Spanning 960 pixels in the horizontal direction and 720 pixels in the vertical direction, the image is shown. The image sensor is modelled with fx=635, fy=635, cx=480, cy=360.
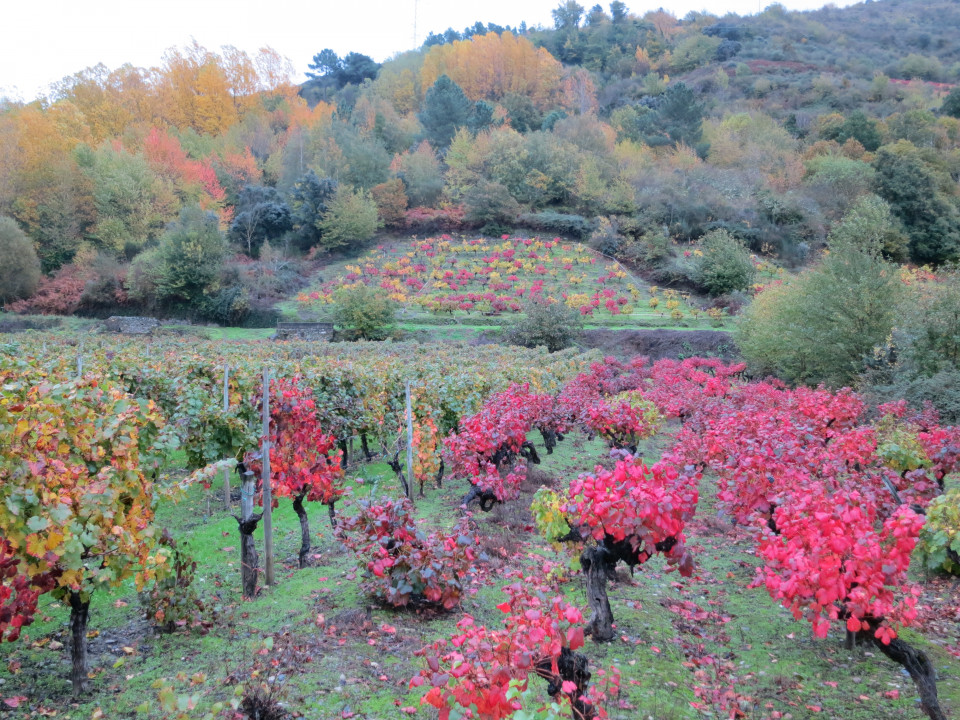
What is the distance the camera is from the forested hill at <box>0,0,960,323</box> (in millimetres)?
42531

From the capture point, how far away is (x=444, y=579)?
245 inches

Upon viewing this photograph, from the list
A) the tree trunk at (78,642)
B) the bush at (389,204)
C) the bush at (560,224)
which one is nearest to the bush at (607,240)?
the bush at (560,224)

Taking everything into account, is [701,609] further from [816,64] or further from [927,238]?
[816,64]

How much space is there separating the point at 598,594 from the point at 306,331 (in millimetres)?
28952

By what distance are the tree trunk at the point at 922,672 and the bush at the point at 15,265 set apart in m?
46.6

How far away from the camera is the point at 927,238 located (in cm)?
5238

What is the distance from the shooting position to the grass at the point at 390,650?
4.67 metres

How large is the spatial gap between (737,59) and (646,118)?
53171 mm

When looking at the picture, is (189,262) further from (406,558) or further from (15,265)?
(406,558)

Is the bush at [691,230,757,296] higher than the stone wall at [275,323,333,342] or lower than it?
higher

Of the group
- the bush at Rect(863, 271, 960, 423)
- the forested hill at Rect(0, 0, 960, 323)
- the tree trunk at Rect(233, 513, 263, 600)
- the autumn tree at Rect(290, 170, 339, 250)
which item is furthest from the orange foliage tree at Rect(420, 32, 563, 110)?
the tree trunk at Rect(233, 513, 263, 600)

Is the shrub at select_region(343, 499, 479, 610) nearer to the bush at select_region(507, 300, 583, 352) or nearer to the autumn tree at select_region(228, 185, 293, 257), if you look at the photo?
the bush at select_region(507, 300, 583, 352)

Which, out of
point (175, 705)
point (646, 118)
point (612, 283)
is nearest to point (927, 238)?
point (612, 283)

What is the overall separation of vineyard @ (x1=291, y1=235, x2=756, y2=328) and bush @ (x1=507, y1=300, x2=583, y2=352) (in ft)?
4.63
